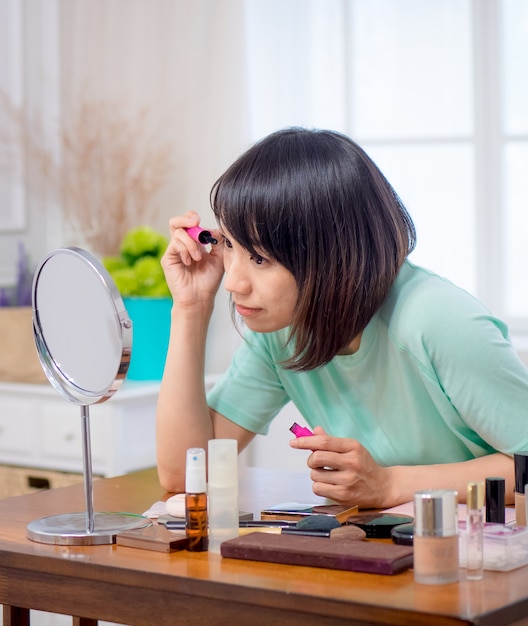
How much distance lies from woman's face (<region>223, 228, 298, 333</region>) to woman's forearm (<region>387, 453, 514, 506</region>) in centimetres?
27

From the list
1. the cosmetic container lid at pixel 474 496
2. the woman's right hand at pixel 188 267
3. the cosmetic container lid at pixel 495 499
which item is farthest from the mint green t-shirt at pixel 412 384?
the cosmetic container lid at pixel 474 496

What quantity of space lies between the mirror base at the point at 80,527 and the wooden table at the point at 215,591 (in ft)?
0.04

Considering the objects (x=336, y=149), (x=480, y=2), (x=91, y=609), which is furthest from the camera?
(x=480, y=2)

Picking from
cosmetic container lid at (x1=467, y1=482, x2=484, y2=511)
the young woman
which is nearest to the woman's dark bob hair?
the young woman

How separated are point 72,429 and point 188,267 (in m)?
1.23

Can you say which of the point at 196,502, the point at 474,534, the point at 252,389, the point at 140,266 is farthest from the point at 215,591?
the point at 140,266

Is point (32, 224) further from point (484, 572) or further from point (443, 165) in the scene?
point (484, 572)

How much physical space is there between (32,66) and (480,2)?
1452 mm

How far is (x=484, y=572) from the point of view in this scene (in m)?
1.01

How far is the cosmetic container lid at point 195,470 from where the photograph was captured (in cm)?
112

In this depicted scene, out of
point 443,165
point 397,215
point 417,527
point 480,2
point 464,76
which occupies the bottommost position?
point 417,527

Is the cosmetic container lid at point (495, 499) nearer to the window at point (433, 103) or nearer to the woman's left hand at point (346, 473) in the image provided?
the woman's left hand at point (346, 473)


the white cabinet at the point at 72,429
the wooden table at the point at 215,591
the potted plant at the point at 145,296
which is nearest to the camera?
the wooden table at the point at 215,591

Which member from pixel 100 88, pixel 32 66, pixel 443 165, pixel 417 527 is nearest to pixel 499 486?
pixel 417 527
